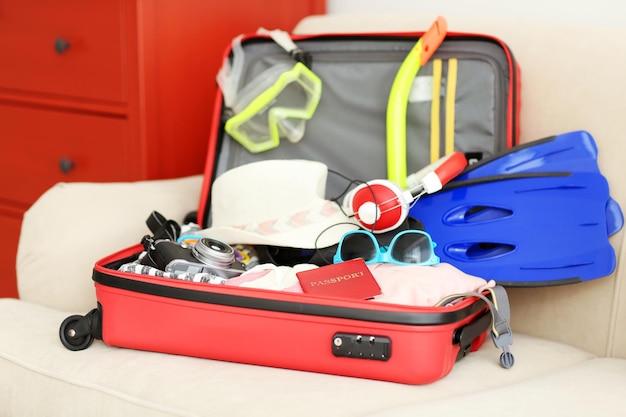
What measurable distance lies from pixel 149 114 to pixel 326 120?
0.37 m

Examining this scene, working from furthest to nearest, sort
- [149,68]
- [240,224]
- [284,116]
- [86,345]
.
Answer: [149,68]
[284,116]
[240,224]
[86,345]

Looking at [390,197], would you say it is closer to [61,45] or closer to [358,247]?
[358,247]

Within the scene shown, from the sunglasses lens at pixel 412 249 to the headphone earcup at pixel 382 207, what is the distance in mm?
34

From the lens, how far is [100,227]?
1.29m

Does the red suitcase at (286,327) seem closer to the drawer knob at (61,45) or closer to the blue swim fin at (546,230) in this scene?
the blue swim fin at (546,230)

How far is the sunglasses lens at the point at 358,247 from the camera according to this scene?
1.14 m

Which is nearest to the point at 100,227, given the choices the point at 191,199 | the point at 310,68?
the point at 191,199

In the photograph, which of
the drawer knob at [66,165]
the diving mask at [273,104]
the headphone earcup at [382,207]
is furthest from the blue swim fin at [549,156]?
the drawer knob at [66,165]

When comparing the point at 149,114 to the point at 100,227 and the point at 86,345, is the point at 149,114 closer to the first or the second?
the point at 100,227

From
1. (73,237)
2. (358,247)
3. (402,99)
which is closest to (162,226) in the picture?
(73,237)

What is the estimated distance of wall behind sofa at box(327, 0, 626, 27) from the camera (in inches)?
57.0

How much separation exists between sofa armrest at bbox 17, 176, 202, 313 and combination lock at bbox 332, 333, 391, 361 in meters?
0.46

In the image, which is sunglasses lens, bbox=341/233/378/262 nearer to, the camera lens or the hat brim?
the hat brim

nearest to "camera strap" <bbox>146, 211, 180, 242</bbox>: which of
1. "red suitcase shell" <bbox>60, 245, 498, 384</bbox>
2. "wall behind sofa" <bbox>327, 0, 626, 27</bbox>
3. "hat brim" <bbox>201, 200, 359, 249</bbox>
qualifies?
"hat brim" <bbox>201, 200, 359, 249</bbox>
